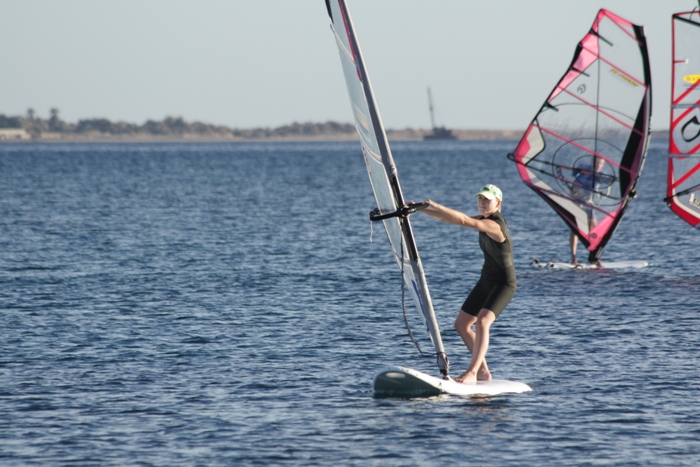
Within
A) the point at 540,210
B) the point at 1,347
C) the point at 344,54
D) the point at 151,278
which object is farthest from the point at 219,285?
the point at 540,210

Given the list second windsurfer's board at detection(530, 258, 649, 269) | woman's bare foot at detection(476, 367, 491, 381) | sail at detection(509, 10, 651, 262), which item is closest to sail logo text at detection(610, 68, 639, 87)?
sail at detection(509, 10, 651, 262)

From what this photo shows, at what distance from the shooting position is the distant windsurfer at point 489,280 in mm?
10562

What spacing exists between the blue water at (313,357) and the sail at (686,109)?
7.11ft

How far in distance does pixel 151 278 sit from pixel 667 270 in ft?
38.6

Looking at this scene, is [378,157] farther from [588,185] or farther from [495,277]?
[588,185]

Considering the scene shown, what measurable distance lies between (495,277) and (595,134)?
46.8 ft

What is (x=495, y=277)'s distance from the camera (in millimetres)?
10953

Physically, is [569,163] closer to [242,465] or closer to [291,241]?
[291,241]

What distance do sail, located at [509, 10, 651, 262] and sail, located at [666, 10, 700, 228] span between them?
1.04 m

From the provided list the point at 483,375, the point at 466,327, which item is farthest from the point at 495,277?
the point at 483,375

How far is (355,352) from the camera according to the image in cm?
1401

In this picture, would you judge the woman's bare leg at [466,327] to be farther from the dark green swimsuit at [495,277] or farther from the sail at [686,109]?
the sail at [686,109]

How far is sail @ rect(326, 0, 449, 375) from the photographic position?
34.1 ft

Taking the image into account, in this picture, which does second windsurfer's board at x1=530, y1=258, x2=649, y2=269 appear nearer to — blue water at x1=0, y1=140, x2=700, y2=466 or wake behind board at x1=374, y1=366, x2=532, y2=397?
blue water at x1=0, y1=140, x2=700, y2=466
